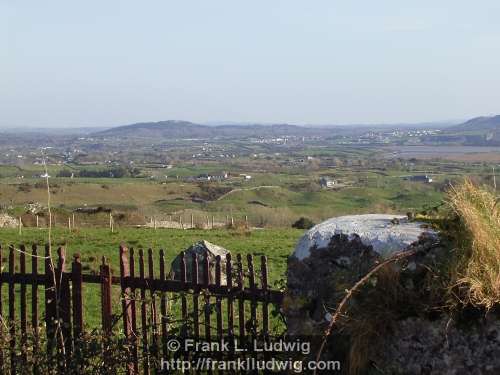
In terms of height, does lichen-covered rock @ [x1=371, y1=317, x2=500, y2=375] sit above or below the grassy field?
above

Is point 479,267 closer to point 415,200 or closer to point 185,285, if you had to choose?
point 185,285

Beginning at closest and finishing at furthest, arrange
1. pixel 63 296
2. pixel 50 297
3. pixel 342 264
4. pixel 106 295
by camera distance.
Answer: pixel 342 264 < pixel 106 295 < pixel 63 296 < pixel 50 297

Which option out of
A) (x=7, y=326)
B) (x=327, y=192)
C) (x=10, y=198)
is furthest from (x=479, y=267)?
(x=327, y=192)

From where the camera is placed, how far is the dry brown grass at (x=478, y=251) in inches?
159

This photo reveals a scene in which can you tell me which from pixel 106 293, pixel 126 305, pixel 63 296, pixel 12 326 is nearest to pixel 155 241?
pixel 12 326

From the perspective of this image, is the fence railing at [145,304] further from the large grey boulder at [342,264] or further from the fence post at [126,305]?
the large grey boulder at [342,264]

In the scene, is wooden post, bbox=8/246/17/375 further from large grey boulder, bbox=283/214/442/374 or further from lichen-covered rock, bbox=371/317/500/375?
lichen-covered rock, bbox=371/317/500/375

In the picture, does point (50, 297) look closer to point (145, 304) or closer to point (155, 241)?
point (145, 304)

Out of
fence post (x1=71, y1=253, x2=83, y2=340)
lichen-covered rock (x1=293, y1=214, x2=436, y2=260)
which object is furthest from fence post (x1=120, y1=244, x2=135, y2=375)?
lichen-covered rock (x1=293, y1=214, x2=436, y2=260)

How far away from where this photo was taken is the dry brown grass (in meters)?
4.04

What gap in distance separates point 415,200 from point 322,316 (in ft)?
240

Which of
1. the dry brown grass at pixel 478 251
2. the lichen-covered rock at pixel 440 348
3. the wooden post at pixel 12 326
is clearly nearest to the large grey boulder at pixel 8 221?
the wooden post at pixel 12 326

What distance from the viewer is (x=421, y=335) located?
417cm

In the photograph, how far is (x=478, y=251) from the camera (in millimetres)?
4133
